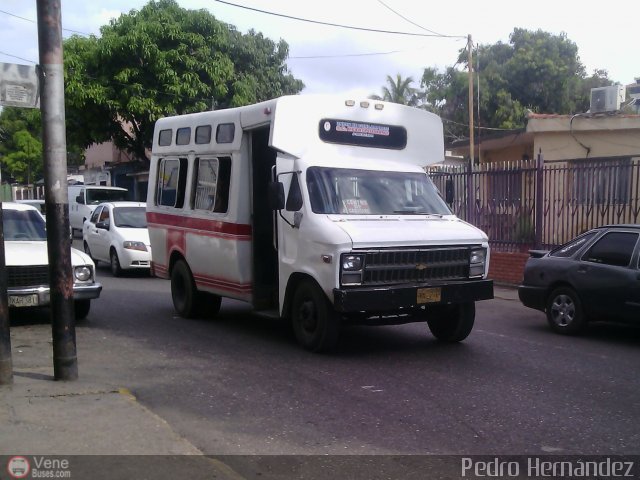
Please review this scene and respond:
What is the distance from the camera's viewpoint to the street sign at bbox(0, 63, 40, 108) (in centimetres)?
633

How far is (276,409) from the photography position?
6113 mm

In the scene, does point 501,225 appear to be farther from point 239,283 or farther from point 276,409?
point 276,409

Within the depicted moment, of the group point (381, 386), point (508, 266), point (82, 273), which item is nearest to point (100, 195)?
point (508, 266)

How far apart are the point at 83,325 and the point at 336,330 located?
163 inches

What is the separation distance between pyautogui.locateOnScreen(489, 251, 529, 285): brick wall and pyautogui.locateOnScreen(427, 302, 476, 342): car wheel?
626 cm

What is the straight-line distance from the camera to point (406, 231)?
7816 millimetres

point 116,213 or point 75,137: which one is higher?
point 75,137

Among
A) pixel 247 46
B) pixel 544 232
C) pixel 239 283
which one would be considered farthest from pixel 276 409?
pixel 247 46

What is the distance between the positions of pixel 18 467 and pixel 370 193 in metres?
5.01

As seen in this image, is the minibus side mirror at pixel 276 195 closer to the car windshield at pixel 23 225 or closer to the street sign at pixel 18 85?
the street sign at pixel 18 85

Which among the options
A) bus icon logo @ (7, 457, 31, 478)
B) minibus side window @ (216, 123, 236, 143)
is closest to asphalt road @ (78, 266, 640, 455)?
bus icon logo @ (7, 457, 31, 478)

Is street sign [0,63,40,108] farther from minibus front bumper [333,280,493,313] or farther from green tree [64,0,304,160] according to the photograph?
green tree [64,0,304,160]

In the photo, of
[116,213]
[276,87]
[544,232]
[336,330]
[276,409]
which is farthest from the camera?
[276,87]

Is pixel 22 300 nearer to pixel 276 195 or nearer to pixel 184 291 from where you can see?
pixel 184 291
